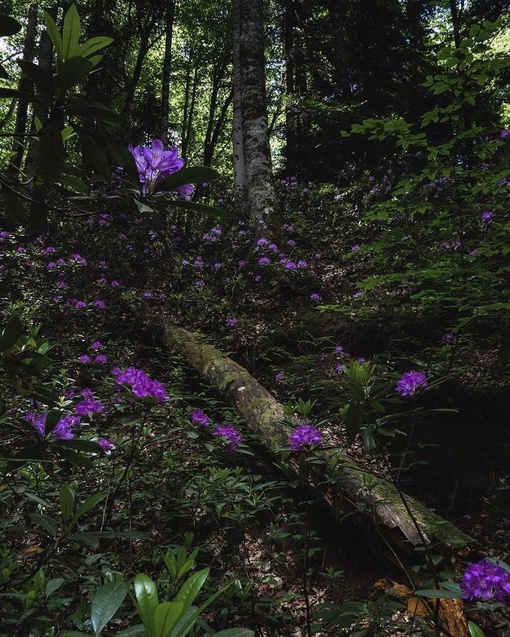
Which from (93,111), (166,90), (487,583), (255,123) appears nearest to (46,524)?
(93,111)

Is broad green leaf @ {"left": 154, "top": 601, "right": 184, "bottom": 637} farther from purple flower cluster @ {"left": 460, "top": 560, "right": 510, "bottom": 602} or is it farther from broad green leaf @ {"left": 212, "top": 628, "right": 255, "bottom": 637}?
purple flower cluster @ {"left": 460, "top": 560, "right": 510, "bottom": 602}

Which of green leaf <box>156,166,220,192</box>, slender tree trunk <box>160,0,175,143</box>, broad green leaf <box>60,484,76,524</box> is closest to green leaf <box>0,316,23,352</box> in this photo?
broad green leaf <box>60,484,76,524</box>

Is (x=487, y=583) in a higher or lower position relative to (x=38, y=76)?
lower

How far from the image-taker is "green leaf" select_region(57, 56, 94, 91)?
0.88m

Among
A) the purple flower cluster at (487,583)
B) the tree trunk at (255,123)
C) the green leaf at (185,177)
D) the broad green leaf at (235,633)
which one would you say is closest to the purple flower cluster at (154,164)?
the green leaf at (185,177)

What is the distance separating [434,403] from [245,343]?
83.4 inches

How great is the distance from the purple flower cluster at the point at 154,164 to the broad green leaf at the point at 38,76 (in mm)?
218

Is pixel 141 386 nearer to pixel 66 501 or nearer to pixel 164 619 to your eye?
pixel 66 501

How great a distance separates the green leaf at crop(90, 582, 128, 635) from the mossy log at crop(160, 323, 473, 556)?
80 cm

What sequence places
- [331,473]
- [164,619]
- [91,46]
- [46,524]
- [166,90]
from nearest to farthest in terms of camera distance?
[164,619], [91,46], [46,524], [331,473], [166,90]

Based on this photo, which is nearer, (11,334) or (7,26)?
(7,26)

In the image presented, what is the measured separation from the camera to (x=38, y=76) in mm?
879

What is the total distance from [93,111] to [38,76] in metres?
0.12

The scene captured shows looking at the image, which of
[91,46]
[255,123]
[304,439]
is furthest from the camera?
[255,123]
